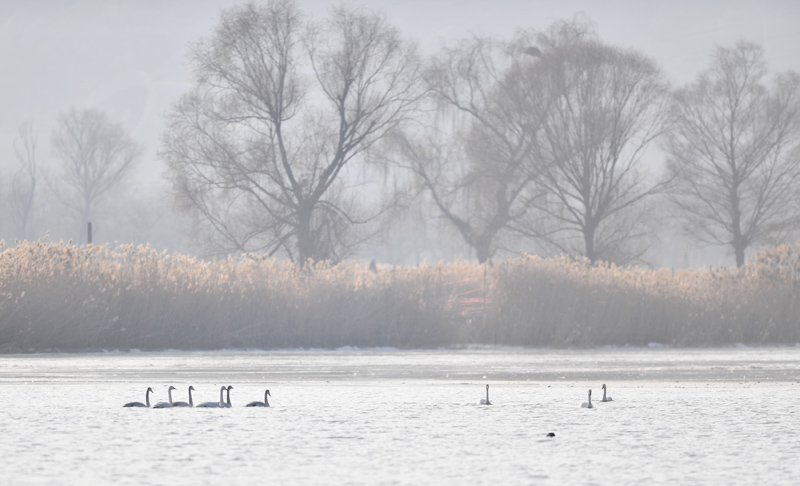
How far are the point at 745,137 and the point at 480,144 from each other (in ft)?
37.0

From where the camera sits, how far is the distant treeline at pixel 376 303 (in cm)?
A: 1859

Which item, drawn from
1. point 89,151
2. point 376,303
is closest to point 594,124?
point 376,303

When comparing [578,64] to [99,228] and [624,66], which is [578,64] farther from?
[99,228]

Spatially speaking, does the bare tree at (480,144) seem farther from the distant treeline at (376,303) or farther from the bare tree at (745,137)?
the distant treeline at (376,303)

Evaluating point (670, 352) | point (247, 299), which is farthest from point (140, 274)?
point (670, 352)

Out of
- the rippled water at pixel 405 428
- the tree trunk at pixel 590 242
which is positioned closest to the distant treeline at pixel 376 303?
the rippled water at pixel 405 428

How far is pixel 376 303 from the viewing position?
69.2ft

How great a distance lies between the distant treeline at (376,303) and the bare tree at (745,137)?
56.5ft

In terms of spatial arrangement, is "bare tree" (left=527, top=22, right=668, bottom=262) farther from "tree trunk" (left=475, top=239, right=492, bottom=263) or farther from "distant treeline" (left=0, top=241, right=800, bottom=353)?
"distant treeline" (left=0, top=241, right=800, bottom=353)

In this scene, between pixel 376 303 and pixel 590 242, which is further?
pixel 590 242

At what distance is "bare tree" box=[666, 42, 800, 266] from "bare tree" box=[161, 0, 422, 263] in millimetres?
13171

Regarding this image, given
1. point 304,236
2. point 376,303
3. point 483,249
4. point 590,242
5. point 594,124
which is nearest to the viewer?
point 376,303

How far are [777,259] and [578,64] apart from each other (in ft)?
40.1

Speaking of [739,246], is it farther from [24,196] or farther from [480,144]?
[24,196]
